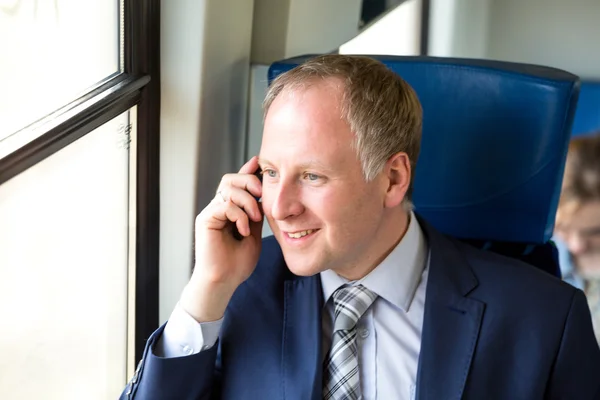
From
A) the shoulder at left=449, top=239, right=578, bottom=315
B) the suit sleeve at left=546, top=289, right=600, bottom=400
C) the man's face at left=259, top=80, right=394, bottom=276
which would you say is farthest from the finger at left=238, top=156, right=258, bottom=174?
the suit sleeve at left=546, top=289, right=600, bottom=400

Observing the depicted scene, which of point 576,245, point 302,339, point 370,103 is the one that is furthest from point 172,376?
point 576,245

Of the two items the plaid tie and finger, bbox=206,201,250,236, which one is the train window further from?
the plaid tie

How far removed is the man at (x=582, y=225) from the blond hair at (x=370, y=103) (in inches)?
50.7

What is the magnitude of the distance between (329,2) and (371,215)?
100 cm

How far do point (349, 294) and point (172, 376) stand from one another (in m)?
0.40

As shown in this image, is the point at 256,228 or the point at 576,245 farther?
the point at 576,245

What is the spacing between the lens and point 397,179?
144cm

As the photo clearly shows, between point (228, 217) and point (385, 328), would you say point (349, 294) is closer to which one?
point (385, 328)

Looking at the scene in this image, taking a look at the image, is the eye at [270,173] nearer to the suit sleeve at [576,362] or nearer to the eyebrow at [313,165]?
the eyebrow at [313,165]

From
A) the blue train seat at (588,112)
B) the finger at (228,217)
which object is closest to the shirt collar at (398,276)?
the finger at (228,217)

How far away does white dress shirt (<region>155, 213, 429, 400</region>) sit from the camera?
1434mm

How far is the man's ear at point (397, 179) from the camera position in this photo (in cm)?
142

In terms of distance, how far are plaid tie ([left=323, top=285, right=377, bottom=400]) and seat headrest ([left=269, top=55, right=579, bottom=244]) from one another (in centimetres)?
32

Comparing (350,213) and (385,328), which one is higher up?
(350,213)
